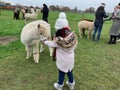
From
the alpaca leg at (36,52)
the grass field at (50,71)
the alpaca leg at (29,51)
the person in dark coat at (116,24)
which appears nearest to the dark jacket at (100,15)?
the person in dark coat at (116,24)

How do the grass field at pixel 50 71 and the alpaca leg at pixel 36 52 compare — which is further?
the alpaca leg at pixel 36 52

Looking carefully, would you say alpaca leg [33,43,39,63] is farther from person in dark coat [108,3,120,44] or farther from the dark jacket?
person in dark coat [108,3,120,44]

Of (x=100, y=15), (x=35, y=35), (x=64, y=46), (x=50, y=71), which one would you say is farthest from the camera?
(x=100, y=15)

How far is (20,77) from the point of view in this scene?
16.0 feet

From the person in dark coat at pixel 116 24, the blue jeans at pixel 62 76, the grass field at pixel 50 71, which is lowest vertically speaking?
the grass field at pixel 50 71

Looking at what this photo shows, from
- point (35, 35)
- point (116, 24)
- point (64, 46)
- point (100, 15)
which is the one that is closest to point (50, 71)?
point (35, 35)

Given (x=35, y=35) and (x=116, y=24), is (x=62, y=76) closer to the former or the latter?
(x=35, y=35)

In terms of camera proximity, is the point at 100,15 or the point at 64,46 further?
the point at 100,15

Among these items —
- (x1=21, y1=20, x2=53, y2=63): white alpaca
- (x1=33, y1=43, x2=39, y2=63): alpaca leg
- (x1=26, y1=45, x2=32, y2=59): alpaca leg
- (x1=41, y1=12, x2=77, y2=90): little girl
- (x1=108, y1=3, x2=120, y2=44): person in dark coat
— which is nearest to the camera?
(x1=41, y1=12, x2=77, y2=90): little girl

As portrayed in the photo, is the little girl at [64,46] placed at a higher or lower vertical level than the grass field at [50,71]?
higher

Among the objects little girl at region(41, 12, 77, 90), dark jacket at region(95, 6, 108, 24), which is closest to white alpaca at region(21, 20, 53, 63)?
little girl at region(41, 12, 77, 90)

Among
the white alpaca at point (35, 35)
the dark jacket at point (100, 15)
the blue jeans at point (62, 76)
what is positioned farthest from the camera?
the dark jacket at point (100, 15)

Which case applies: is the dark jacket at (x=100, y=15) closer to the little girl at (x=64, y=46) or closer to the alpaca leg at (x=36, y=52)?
the alpaca leg at (x=36, y=52)

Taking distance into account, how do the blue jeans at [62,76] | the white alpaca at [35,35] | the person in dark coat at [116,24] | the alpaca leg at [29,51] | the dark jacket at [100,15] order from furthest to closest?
the dark jacket at [100,15], the person in dark coat at [116,24], the alpaca leg at [29,51], the white alpaca at [35,35], the blue jeans at [62,76]
